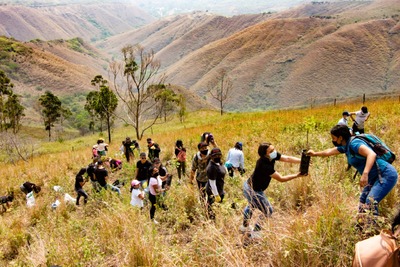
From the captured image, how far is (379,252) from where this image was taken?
2.20 metres

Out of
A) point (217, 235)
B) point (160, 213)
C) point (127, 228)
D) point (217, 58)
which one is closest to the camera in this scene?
point (217, 235)

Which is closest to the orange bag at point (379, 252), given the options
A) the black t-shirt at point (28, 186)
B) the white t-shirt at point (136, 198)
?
the white t-shirt at point (136, 198)

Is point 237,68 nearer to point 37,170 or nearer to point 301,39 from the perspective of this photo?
point 301,39

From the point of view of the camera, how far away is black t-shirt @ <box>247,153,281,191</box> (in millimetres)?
4285

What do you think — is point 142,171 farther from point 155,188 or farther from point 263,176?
point 263,176

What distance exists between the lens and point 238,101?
10356 centimetres

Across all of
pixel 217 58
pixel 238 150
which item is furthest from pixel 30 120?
pixel 217 58

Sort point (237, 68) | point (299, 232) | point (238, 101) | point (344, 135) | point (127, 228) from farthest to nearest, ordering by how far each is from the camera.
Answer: point (237, 68) → point (238, 101) → point (127, 228) → point (344, 135) → point (299, 232)

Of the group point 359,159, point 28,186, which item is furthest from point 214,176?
point 28,186

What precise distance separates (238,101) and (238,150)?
97.0m

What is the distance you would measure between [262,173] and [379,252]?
219cm

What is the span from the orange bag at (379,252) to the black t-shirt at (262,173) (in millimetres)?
2019

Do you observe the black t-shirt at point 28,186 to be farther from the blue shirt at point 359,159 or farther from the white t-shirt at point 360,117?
the white t-shirt at point 360,117

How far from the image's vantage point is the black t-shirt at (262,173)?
4.29 m
